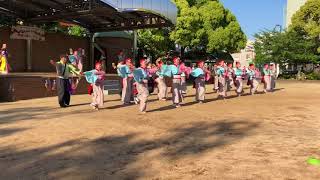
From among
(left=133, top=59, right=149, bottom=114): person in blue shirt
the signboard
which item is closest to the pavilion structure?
the signboard

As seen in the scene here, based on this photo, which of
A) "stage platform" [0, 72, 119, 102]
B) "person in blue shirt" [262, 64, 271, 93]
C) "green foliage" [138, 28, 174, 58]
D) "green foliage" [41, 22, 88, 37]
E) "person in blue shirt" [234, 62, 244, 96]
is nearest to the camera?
"stage platform" [0, 72, 119, 102]

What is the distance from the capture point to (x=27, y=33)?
28797 mm

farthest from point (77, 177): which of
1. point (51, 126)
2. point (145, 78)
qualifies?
point (145, 78)

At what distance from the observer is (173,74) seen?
1845 centimetres

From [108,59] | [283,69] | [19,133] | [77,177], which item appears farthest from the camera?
[283,69]

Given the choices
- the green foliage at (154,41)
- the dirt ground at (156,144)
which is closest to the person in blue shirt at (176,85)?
the dirt ground at (156,144)

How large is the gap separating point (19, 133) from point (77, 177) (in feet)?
13.4

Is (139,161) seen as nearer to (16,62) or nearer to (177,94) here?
(177,94)

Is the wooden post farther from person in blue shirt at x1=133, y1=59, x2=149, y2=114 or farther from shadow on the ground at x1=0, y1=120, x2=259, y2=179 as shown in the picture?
shadow on the ground at x1=0, y1=120, x2=259, y2=179

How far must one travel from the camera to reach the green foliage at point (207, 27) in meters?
44.2

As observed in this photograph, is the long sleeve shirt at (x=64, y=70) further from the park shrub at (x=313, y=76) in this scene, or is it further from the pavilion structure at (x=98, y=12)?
the park shrub at (x=313, y=76)

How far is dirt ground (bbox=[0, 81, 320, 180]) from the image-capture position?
832 centimetres

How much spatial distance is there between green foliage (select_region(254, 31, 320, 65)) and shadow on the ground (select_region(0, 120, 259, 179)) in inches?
1657

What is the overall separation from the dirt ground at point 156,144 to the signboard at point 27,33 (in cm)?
1222
